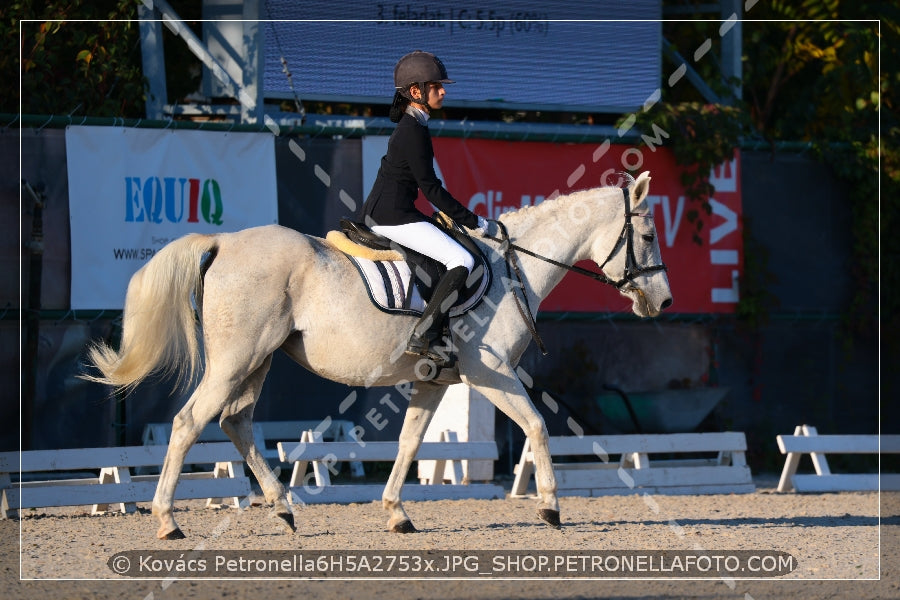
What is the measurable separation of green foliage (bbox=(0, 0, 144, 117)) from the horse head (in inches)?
222

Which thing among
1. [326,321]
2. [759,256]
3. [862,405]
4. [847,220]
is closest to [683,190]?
[759,256]

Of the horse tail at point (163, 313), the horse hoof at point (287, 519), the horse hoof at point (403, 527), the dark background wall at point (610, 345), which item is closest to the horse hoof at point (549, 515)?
the horse hoof at point (403, 527)

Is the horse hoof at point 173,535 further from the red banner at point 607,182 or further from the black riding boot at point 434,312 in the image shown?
the red banner at point 607,182

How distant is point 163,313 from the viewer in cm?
745

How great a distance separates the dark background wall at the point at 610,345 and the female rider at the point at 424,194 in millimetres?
3831

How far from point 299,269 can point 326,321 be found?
36cm

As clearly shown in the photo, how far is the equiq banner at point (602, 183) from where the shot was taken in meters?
12.3

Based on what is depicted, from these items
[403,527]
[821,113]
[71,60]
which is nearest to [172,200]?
[71,60]

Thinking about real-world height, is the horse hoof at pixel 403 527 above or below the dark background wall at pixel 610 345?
below

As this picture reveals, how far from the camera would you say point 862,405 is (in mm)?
13609

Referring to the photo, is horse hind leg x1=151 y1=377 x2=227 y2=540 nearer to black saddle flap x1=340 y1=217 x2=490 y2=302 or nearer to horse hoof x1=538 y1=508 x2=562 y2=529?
black saddle flap x1=340 y1=217 x2=490 y2=302

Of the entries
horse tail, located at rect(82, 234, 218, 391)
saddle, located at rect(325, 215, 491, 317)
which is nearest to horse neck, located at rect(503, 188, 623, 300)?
saddle, located at rect(325, 215, 491, 317)

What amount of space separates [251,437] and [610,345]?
18.8 feet

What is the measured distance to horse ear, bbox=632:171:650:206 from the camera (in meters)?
8.26
